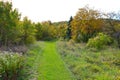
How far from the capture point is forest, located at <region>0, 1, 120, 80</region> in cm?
1427

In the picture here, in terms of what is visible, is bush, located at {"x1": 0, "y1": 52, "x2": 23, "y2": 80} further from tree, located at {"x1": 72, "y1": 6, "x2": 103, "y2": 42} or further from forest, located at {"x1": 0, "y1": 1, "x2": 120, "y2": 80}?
tree, located at {"x1": 72, "y1": 6, "x2": 103, "y2": 42}

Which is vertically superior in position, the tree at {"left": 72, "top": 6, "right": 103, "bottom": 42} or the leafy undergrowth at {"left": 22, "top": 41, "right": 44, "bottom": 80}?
the tree at {"left": 72, "top": 6, "right": 103, "bottom": 42}

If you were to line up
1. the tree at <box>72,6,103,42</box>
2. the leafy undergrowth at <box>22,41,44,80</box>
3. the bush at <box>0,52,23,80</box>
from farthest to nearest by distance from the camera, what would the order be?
the tree at <box>72,6,103,42</box>, the leafy undergrowth at <box>22,41,44,80</box>, the bush at <box>0,52,23,80</box>

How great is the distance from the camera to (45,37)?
3342 inches

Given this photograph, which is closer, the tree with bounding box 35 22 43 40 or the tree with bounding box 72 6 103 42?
the tree with bounding box 72 6 103 42

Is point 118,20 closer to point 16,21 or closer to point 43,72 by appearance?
point 16,21

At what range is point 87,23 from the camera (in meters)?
57.1

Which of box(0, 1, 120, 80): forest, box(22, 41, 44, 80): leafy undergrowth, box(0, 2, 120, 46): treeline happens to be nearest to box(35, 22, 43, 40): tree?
box(0, 1, 120, 80): forest

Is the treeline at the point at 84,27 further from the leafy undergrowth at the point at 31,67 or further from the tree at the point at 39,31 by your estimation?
the tree at the point at 39,31

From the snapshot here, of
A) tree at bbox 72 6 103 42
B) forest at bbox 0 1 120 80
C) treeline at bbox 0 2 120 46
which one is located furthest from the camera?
tree at bbox 72 6 103 42

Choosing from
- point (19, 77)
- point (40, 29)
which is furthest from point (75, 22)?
point (19, 77)

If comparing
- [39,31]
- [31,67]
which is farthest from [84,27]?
[31,67]

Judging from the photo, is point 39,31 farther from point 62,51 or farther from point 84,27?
point 62,51

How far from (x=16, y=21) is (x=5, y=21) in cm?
245
